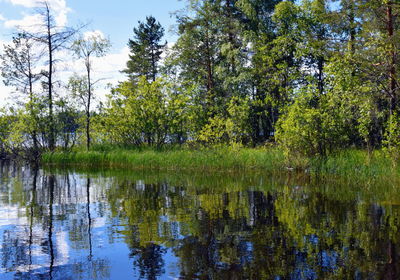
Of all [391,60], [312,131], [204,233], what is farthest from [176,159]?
[204,233]

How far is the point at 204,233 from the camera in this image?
24.8 ft

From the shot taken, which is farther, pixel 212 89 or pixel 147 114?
pixel 212 89

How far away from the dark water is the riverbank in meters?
1.35

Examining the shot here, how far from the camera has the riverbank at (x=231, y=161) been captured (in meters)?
14.2

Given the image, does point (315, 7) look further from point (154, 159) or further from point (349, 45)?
point (154, 159)

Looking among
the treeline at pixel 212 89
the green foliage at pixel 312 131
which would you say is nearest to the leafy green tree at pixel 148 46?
the treeline at pixel 212 89

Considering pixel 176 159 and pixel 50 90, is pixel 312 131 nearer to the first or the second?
pixel 176 159

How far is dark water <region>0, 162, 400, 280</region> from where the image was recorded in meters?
5.61

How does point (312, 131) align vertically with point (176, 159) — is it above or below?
above

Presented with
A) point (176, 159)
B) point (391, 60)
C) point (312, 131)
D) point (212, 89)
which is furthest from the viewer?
point (212, 89)

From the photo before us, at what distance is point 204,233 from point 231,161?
38.1 ft

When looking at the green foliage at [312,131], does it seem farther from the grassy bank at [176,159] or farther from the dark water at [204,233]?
the dark water at [204,233]

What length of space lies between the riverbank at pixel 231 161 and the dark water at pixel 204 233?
1351mm

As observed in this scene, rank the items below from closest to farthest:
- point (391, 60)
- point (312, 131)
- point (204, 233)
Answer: point (204, 233) → point (391, 60) → point (312, 131)
